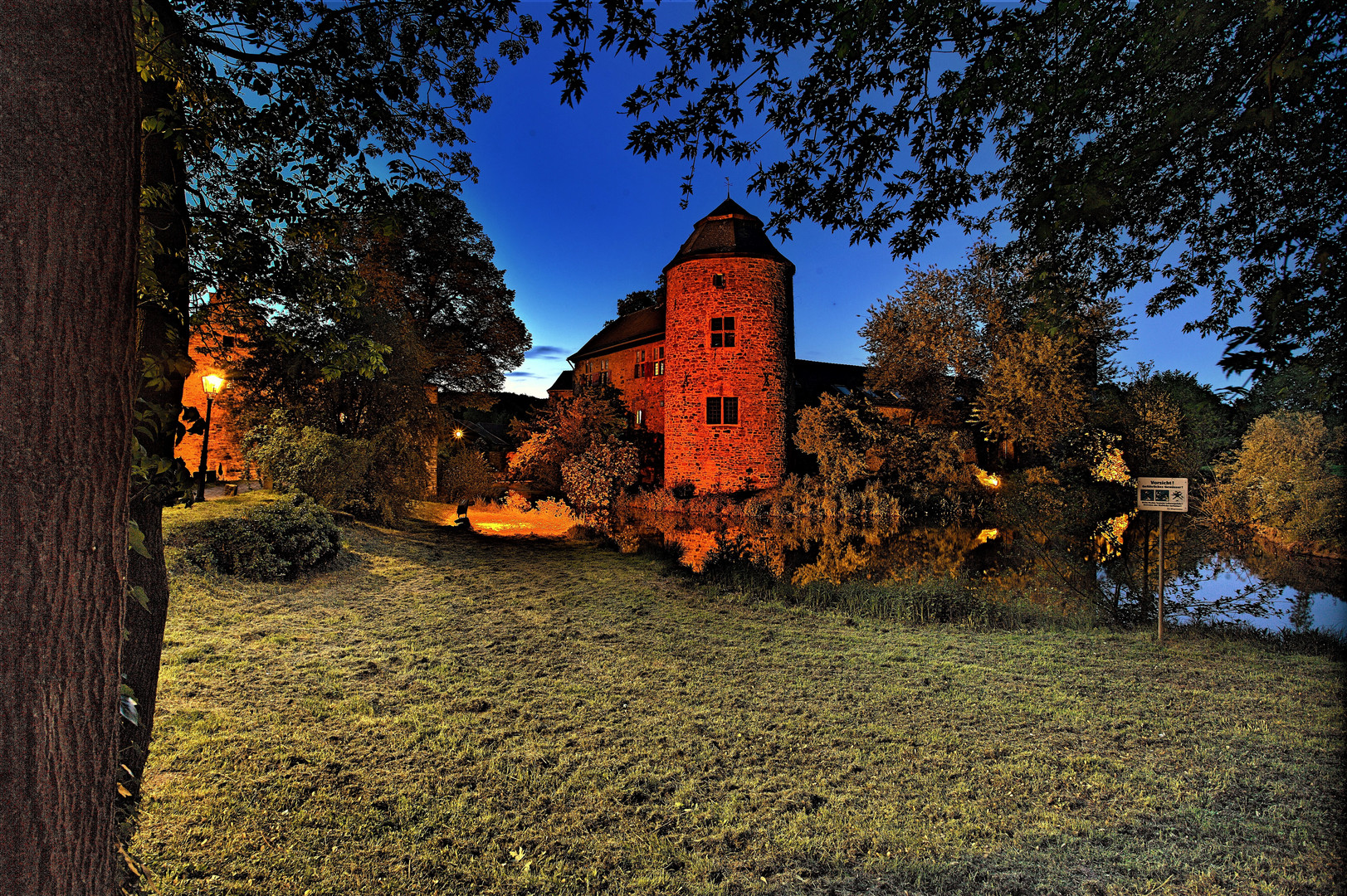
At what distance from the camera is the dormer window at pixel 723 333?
1919 centimetres

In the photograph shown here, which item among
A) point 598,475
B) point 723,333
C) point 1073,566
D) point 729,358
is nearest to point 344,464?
point 598,475

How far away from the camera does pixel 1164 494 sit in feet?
18.7

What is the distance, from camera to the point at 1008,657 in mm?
Answer: 5074

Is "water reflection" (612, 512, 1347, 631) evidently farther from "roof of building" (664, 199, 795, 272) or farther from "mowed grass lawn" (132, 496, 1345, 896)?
"roof of building" (664, 199, 795, 272)

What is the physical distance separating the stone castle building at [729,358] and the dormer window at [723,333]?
0.10 feet

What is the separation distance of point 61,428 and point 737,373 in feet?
60.5

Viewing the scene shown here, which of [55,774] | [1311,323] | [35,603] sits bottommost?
[55,774]

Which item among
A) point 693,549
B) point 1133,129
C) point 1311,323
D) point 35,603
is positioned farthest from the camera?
point 693,549

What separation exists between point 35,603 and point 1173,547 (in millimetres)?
15178

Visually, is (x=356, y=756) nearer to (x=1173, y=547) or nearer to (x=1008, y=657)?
(x=1008, y=657)

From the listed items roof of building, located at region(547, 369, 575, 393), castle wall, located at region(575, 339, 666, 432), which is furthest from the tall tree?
roof of building, located at region(547, 369, 575, 393)

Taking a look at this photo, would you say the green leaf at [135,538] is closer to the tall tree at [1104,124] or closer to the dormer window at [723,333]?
the tall tree at [1104,124]

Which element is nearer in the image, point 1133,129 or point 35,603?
point 35,603

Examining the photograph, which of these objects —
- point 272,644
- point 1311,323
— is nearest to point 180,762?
point 272,644
